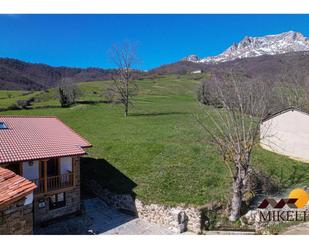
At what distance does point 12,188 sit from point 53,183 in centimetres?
720

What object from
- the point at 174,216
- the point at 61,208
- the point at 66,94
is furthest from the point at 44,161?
the point at 66,94

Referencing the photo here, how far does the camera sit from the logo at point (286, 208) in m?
18.9

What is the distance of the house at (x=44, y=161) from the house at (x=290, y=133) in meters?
15.9

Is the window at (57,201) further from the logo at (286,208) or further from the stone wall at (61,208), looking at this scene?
the logo at (286,208)

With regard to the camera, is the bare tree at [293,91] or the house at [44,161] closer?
the house at [44,161]

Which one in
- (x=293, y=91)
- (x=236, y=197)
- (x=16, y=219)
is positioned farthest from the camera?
(x=293, y=91)

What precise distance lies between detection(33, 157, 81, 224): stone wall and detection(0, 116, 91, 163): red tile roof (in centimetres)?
132

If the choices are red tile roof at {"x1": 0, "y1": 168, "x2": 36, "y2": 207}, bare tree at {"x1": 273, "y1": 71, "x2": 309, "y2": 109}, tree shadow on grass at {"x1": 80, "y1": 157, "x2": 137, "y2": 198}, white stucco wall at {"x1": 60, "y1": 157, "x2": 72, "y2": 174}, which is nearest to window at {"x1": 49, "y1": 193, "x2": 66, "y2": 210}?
white stucco wall at {"x1": 60, "y1": 157, "x2": 72, "y2": 174}

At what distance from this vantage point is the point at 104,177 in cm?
2492

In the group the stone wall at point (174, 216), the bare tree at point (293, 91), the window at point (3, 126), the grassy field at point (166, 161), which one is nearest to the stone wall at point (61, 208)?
the grassy field at point (166, 161)

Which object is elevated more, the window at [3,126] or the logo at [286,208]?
Result: the window at [3,126]

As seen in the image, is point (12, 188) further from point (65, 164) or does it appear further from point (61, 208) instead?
point (65, 164)

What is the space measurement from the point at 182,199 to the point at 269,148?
1361 cm

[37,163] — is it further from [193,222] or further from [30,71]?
[30,71]
